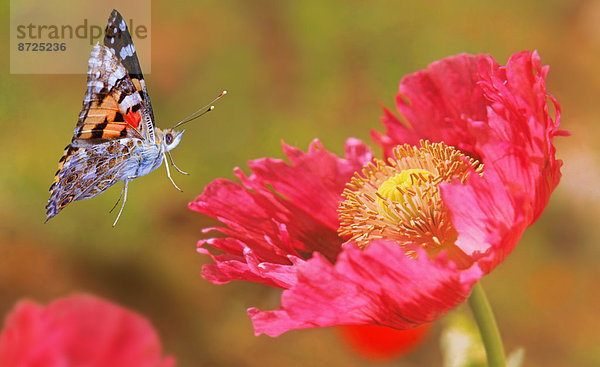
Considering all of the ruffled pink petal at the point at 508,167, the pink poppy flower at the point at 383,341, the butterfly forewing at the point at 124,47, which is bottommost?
the pink poppy flower at the point at 383,341

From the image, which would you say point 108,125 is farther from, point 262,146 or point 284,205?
point 262,146

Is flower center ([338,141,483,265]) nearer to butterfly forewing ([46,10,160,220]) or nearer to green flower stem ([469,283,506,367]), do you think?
green flower stem ([469,283,506,367])

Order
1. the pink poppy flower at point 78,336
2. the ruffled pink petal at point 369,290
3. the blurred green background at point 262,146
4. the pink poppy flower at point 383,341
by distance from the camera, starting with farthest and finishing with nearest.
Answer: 1. the blurred green background at point 262,146
2. the pink poppy flower at point 383,341
3. the ruffled pink petal at point 369,290
4. the pink poppy flower at point 78,336

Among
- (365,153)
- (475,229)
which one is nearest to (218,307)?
(365,153)

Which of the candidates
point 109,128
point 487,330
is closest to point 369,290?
point 487,330

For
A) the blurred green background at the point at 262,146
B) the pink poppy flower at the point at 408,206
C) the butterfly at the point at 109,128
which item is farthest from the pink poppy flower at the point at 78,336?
the blurred green background at the point at 262,146

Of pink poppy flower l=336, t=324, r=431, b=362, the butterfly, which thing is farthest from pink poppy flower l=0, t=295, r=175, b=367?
pink poppy flower l=336, t=324, r=431, b=362

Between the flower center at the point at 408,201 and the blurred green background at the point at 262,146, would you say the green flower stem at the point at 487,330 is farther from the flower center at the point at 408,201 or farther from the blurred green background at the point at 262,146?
the blurred green background at the point at 262,146
